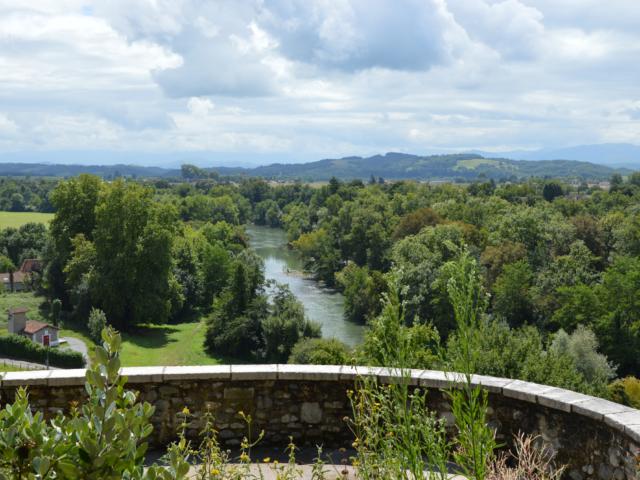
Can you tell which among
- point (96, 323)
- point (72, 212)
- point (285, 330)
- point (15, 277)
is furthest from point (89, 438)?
point (15, 277)

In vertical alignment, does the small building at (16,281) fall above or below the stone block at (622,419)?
below

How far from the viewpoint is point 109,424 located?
237 centimetres

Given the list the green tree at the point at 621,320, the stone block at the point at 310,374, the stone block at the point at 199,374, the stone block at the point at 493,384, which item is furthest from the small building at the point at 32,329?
the stone block at the point at 493,384

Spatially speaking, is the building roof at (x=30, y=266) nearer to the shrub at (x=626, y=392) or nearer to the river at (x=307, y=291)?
the river at (x=307, y=291)

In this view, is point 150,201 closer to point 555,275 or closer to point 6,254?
point 555,275

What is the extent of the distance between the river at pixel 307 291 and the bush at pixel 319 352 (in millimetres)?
6130

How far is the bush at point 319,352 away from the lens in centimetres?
2603

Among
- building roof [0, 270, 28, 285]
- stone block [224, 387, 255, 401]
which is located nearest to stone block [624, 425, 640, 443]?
stone block [224, 387, 255, 401]

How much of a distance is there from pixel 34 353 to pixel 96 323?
136 inches

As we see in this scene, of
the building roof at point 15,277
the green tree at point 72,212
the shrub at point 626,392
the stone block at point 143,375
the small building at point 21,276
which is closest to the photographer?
the stone block at point 143,375

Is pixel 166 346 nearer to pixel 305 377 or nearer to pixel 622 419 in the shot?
pixel 305 377

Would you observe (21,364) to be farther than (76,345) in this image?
No

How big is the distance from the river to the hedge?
13441 mm

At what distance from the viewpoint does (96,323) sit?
3647 cm
